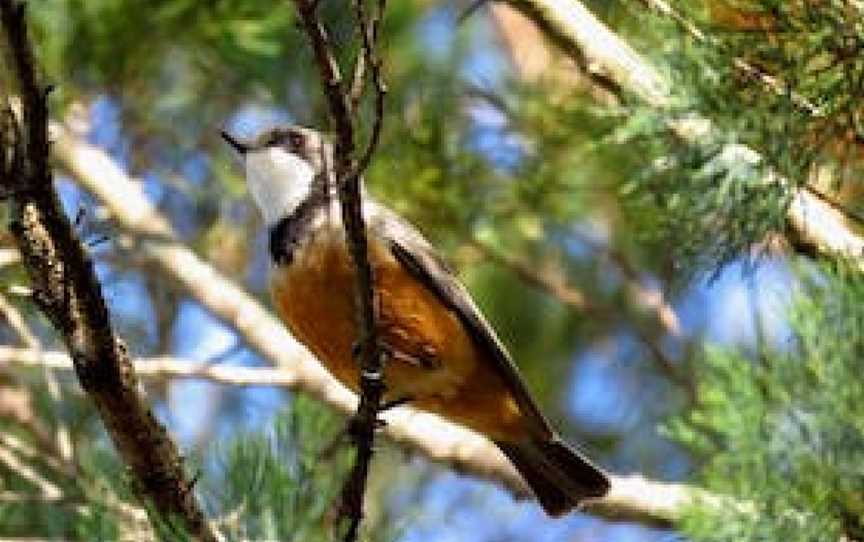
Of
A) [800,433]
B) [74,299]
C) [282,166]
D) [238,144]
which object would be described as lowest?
[74,299]

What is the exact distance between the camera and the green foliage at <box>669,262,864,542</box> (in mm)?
2512

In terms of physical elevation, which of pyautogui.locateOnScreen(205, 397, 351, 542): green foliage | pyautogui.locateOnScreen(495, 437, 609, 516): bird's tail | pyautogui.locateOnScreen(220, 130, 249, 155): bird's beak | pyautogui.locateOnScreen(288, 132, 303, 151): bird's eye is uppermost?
pyautogui.locateOnScreen(220, 130, 249, 155): bird's beak

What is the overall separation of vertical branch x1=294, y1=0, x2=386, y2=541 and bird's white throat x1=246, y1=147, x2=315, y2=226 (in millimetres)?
697

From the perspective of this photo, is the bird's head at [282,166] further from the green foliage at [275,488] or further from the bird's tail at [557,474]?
the bird's tail at [557,474]

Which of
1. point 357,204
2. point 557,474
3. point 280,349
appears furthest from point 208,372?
point 357,204

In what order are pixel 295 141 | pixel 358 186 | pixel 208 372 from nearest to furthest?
pixel 358 186
pixel 295 141
pixel 208 372

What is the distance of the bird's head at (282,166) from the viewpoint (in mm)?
3080

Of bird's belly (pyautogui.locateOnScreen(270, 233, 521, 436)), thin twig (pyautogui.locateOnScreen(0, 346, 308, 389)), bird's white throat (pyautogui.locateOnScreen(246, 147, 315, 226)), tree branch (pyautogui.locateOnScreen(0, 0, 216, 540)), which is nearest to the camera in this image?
tree branch (pyautogui.locateOnScreen(0, 0, 216, 540))

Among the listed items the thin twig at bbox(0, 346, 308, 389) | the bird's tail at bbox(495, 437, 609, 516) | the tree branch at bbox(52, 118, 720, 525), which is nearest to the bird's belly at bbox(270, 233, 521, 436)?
the bird's tail at bbox(495, 437, 609, 516)

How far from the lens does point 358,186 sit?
2023 millimetres

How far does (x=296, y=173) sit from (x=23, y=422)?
1210 mm

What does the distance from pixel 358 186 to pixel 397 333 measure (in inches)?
35.7

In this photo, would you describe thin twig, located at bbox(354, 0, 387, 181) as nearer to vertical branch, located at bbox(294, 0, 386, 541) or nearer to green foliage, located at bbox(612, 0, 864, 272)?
vertical branch, located at bbox(294, 0, 386, 541)

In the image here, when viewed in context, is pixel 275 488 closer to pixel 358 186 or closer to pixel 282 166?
pixel 282 166
